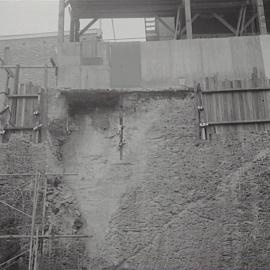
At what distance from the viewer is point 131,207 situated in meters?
Answer: 10.6

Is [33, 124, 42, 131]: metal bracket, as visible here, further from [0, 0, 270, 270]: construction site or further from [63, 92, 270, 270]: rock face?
[63, 92, 270, 270]: rock face

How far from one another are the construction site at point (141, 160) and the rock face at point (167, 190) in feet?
0.08

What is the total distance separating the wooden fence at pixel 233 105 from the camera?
1134 cm

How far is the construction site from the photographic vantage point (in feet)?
33.3

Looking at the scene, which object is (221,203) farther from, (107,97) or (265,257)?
(107,97)

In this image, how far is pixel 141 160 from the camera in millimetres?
11117

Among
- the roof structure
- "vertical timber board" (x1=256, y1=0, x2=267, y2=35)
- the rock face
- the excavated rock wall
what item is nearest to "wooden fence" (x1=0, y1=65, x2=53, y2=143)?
the excavated rock wall

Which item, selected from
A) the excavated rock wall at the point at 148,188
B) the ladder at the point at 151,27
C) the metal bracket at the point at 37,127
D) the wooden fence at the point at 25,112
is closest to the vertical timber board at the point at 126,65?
the excavated rock wall at the point at 148,188

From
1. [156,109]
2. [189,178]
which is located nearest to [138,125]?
[156,109]

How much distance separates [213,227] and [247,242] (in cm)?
82

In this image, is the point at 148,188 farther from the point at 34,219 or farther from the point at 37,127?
the point at 37,127

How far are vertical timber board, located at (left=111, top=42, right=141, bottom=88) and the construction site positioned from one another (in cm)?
3

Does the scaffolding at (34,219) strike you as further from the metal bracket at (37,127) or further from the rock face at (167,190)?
the metal bracket at (37,127)

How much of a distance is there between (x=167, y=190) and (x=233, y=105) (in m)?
2.85
